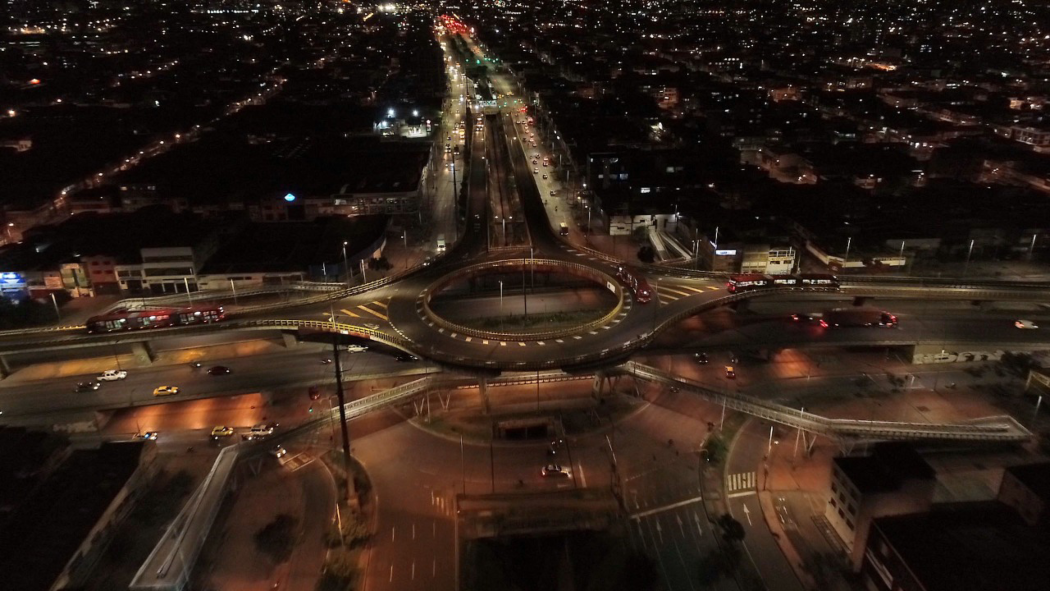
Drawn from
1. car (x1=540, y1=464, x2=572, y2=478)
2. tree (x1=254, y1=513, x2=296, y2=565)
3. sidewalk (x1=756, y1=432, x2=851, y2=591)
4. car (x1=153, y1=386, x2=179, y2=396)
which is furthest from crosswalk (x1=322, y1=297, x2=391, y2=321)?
sidewalk (x1=756, y1=432, x2=851, y2=591)

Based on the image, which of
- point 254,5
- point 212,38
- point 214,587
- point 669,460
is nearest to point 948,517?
point 669,460

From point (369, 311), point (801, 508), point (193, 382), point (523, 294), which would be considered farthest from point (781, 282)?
point (193, 382)

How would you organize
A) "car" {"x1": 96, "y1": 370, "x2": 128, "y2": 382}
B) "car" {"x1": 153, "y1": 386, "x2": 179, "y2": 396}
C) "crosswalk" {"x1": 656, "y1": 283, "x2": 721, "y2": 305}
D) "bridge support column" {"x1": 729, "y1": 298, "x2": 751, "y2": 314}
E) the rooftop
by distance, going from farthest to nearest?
"bridge support column" {"x1": 729, "y1": 298, "x2": 751, "y2": 314} < "crosswalk" {"x1": 656, "y1": 283, "x2": 721, "y2": 305} < "car" {"x1": 96, "y1": 370, "x2": 128, "y2": 382} < "car" {"x1": 153, "y1": 386, "x2": 179, "y2": 396} < the rooftop

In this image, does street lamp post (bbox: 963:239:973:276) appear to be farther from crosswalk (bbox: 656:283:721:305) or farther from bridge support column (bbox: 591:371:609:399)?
bridge support column (bbox: 591:371:609:399)

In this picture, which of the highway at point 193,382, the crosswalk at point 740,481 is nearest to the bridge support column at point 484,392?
the highway at point 193,382

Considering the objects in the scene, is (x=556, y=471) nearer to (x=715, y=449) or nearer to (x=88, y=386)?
(x=715, y=449)

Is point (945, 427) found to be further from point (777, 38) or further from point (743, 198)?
point (777, 38)

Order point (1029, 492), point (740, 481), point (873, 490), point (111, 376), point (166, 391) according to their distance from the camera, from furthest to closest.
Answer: point (111, 376)
point (166, 391)
point (740, 481)
point (1029, 492)
point (873, 490)
